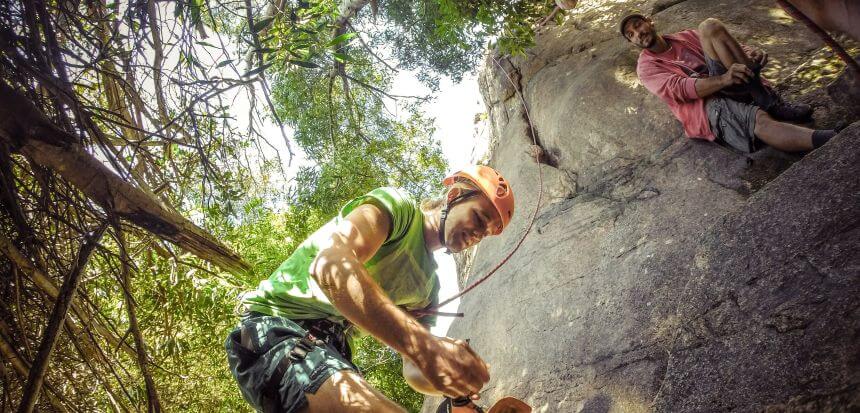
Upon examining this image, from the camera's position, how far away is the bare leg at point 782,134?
3549mm

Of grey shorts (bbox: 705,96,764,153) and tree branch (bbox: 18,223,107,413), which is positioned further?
grey shorts (bbox: 705,96,764,153)

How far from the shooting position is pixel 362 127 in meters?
10.3

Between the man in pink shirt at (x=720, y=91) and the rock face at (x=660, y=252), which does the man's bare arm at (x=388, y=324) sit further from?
the man in pink shirt at (x=720, y=91)

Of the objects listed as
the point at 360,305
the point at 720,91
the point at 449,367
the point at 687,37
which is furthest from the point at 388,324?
the point at 687,37

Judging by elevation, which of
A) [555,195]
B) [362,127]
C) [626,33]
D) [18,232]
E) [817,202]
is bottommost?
[817,202]

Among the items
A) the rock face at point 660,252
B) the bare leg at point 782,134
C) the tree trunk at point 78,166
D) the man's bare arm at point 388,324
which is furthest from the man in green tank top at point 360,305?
the bare leg at point 782,134

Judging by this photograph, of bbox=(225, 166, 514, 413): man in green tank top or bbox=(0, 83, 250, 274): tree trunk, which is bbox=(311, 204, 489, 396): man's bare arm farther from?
bbox=(0, 83, 250, 274): tree trunk

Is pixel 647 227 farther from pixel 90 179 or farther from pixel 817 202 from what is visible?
pixel 90 179

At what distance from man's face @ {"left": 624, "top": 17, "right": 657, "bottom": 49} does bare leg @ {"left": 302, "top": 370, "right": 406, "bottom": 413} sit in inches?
162

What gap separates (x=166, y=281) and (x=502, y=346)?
3.00m

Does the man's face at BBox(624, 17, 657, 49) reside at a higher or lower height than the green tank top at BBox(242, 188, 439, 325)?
higher

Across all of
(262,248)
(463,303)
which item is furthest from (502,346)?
(262,248)

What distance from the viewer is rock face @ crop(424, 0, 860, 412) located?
78.8 inches

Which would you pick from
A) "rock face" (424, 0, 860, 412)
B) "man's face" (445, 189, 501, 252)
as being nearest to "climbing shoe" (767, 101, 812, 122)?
"rock face" (424, 0, 860, 412)
